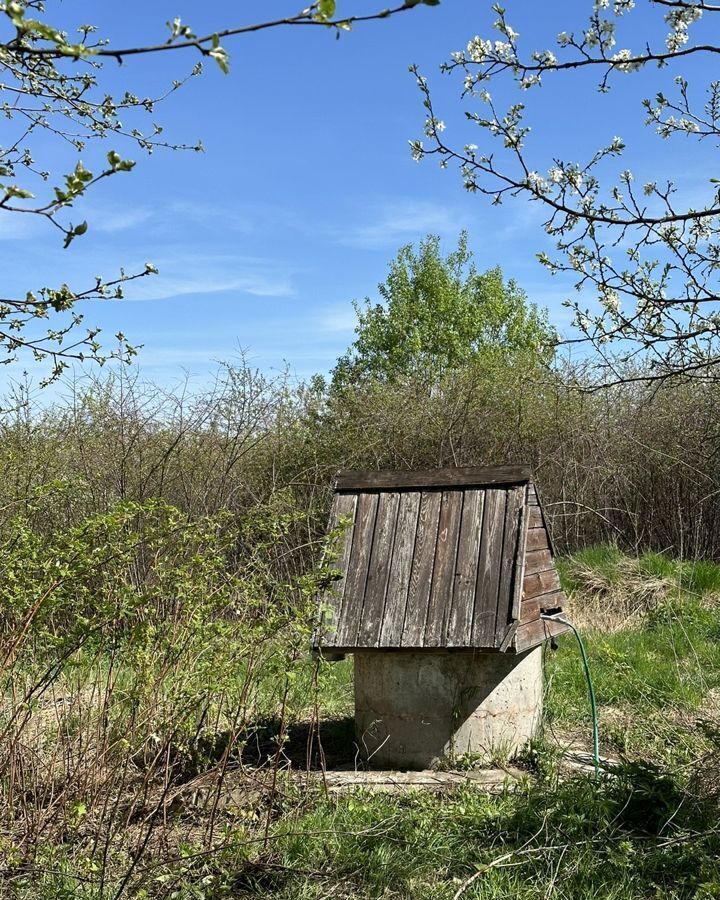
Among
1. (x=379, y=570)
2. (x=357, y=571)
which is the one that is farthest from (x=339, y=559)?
(x=379, y=570)

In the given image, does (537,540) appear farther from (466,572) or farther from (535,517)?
(466,572)

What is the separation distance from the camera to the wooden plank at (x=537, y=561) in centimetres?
653

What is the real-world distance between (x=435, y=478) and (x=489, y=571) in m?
0.88

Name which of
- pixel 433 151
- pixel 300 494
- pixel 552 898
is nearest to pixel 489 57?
pixel 433 151

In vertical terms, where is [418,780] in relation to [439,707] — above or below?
below

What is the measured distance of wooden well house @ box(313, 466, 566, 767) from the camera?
6.08 m

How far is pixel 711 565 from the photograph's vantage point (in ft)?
35.7

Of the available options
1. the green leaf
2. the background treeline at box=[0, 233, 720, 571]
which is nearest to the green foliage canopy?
the background treeline at box=[0, 233, 720, 571]

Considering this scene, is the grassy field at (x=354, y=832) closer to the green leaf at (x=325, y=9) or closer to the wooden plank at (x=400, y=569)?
the wooden plank at (x=400, y=569)

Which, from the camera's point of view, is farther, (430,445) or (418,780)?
(430,445)

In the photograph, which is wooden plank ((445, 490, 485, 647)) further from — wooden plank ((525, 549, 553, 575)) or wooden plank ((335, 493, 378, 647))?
wooden plank ((335, 493, 378, 647))

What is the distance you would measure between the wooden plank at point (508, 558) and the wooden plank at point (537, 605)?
20 cm

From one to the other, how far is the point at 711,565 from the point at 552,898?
25.2 ft

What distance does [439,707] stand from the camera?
6129 millimetres
